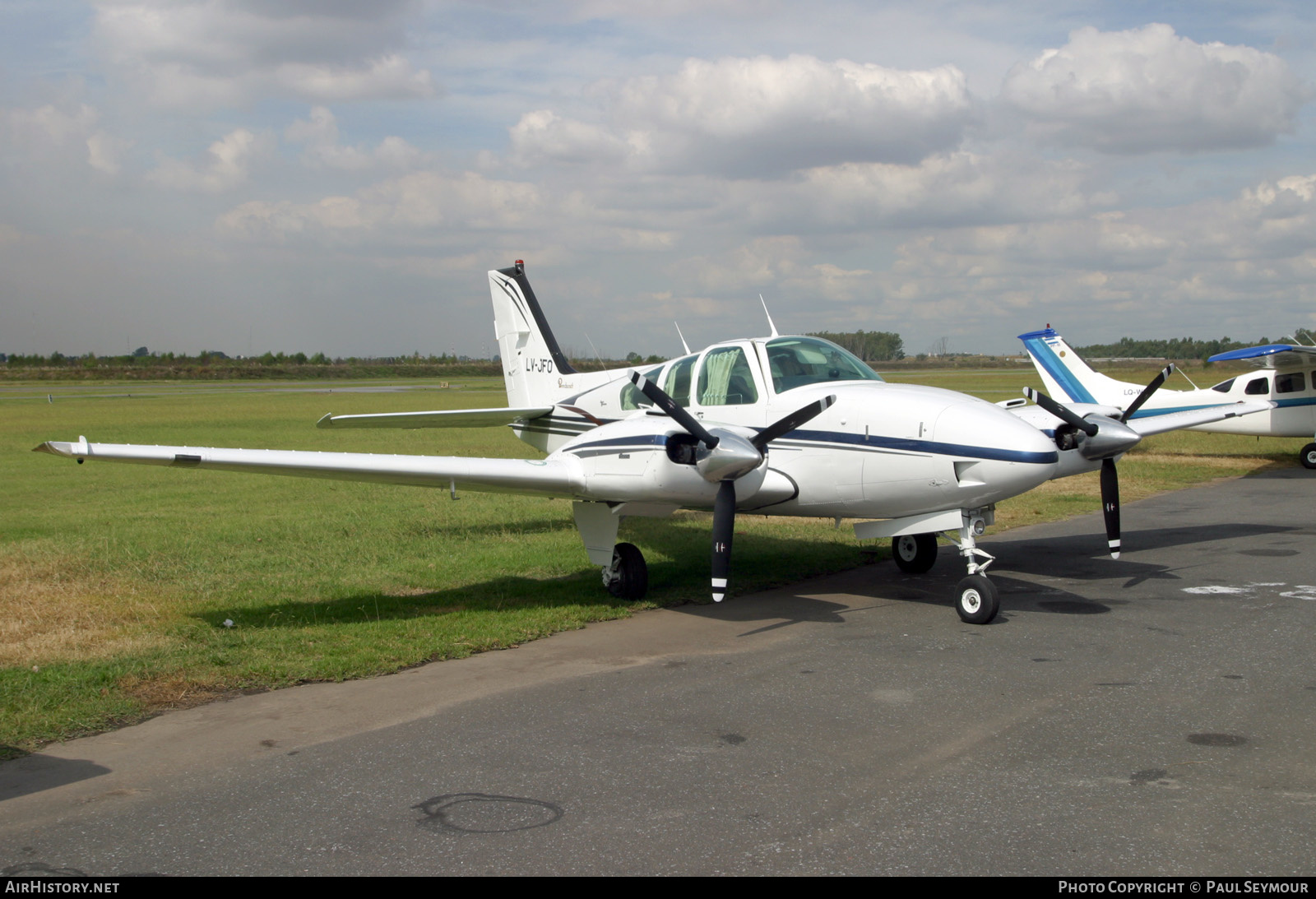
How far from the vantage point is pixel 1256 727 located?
5.59m

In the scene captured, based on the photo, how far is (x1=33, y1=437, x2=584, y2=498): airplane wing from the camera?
8047mm

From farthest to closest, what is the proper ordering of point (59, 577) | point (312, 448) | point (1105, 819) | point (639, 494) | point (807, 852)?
1. point (312, 448)
2. point (59, 577)
3. point (639, 494)
4. point (1105, 819)
5. point (807, 852)

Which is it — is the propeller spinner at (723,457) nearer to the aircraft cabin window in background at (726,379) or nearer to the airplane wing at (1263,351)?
the aircraft cabin window in background at (726,379)

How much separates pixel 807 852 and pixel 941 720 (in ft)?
6.83

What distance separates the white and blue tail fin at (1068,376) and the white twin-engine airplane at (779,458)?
50.8 ft

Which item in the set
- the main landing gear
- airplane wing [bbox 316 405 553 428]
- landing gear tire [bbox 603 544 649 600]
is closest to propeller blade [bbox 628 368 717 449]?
landing gear tire [bbox 603 544 649 600]

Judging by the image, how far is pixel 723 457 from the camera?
8297 millimetres

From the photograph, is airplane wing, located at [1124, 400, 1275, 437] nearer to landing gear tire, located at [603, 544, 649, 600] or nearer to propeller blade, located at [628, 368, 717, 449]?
propeller blade, located at [628, 368, 717, 449]

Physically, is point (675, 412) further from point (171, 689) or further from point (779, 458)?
point (171, 689)

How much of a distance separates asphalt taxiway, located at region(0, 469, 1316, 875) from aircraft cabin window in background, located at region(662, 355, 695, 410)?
255 centimetres

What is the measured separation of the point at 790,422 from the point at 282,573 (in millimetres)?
6325

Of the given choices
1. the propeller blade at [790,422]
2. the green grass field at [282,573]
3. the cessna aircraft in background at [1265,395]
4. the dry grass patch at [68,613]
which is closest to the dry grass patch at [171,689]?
the green grass field at [282,573]

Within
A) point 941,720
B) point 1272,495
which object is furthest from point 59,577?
point 1272,495

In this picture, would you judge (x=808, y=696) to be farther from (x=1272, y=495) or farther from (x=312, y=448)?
(x=312, y=448)
